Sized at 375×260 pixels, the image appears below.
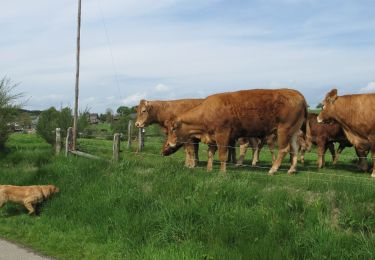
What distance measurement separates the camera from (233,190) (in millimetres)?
8344

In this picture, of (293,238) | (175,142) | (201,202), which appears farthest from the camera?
(175,142)

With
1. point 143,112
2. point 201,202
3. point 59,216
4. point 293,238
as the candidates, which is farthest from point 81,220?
point 143,112

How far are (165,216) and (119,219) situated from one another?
2.92 feet

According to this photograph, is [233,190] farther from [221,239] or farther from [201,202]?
[221,239]

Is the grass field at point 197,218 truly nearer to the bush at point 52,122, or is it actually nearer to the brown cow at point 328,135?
the brown cow at point 328,135

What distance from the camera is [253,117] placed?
12.2 meters

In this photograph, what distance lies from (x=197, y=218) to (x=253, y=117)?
5.16 meters

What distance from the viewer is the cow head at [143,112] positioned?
52.7 feet

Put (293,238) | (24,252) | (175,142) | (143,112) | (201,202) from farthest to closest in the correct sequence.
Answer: (143,112) → (175,142) → (201,202) → (24,252) → (293,238)

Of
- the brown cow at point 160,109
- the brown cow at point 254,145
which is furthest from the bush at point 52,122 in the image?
the brown cow at point 254,145

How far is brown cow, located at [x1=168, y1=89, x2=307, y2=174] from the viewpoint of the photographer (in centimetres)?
1202

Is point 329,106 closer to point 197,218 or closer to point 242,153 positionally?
point 242,153

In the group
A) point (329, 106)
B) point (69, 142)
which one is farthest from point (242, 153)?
point (69, 142)

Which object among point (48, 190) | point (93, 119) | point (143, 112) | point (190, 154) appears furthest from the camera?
point (93, 119)
